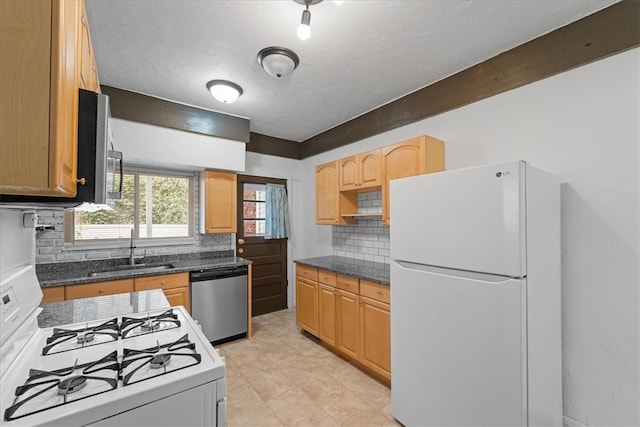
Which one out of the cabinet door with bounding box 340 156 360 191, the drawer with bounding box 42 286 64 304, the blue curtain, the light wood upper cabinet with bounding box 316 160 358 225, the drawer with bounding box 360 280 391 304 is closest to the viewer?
the drawer with bounding box 42 286 64 304

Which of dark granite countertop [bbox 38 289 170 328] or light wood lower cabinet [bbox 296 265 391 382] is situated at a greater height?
dark granite countertop [bbox 38 289 170 328]

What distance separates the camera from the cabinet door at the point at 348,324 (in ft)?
8.77

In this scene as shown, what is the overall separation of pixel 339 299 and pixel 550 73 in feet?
8.20

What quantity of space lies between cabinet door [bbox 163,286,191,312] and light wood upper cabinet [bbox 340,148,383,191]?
79.3 inches

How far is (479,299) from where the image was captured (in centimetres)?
155

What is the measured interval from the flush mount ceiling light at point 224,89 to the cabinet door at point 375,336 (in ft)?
7.39

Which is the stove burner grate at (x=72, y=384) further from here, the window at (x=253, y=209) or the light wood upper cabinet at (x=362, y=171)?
the window at (x=253, y=209)

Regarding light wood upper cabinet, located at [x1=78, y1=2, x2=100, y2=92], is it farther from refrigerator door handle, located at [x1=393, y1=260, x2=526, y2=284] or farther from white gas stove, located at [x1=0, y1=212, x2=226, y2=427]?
refrigerator door handle, located at [x1=393, y1=260, x2=526, y2=284]

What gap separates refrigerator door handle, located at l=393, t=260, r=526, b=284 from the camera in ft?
4.91

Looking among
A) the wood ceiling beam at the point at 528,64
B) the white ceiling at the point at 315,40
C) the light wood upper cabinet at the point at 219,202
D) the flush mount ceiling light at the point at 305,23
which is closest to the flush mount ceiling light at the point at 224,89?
the white ceiling at the point at 315,40

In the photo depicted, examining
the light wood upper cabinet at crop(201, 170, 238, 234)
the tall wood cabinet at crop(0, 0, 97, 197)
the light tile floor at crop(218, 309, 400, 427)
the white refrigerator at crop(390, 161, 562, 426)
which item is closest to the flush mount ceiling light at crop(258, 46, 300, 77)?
the white refrigerator at crop(390, 161, 562, 426)

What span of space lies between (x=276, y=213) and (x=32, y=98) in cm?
362

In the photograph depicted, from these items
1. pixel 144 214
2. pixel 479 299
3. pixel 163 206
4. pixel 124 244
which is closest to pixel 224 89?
pixel 163 206

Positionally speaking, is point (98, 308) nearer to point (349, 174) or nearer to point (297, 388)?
point (297, 388)
